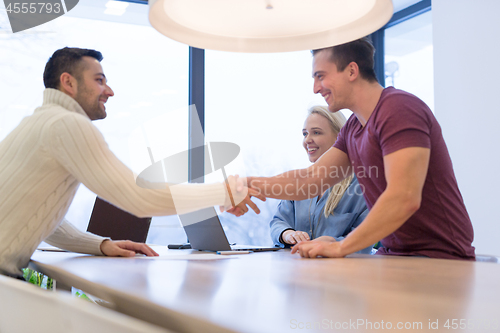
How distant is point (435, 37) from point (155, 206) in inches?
124

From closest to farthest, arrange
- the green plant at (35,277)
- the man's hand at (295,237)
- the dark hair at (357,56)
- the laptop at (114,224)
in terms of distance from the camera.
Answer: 1. the green plant at (35,277)
2. the dark hair at (357,56)
3. the man's hand at (295,237)
4. the laptop at (114,224)

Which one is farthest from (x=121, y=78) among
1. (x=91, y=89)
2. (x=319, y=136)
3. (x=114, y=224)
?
A: (x=91, y=89)

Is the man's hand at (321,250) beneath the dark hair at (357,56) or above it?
beneath

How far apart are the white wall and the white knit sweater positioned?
2.64 metres

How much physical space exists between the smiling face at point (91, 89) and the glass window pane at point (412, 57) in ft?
10.00

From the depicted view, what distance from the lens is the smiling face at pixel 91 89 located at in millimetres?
1595

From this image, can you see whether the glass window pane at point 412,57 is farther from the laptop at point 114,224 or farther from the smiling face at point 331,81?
the laptop at point 114,224

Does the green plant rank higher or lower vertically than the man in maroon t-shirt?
lower

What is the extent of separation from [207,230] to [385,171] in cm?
74

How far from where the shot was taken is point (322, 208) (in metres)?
2.30

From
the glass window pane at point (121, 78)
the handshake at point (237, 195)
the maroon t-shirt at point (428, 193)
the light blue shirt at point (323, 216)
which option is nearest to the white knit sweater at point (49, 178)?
the handshake at point (237, 195)

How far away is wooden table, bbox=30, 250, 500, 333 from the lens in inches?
19.2

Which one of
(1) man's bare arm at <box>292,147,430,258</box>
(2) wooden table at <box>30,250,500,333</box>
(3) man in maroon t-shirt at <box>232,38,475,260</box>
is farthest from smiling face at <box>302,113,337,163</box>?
(2) wooden table at <box>30,250,500,333</box>

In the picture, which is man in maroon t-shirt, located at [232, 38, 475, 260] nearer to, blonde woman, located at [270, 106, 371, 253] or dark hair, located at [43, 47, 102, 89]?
blonde woman, located at [270, 106, 371, 253]
